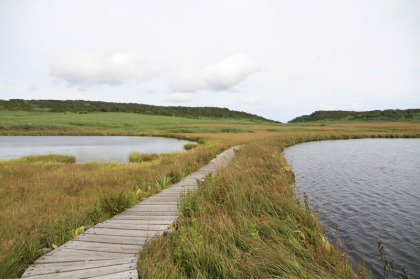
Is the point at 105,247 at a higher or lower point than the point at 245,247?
higher

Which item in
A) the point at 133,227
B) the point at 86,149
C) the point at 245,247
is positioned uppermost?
the point at 86,149

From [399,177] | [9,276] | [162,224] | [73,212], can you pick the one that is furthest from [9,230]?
[399,177]

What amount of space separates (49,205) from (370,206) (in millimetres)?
11368

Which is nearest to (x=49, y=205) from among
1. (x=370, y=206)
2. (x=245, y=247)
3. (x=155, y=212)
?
(x=155, y=212)

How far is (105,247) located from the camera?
4.32 meters

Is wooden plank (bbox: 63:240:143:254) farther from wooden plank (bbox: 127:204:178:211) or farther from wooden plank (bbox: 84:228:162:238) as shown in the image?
wooden plank (bbox: 127:204:178:211)

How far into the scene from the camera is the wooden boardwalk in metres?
3.54

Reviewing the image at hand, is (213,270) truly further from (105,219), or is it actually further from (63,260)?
(105,219)

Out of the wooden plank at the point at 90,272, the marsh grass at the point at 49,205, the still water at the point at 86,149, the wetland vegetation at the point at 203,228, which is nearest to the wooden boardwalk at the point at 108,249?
the wooden plank at the point at 90,272

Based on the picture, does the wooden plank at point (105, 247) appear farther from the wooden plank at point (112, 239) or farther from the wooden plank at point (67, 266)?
the wooden plank at point (67, 266)

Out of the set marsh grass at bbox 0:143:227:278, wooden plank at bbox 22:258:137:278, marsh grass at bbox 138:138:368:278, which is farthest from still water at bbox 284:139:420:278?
marsh grass at bbox 0:143:227:278

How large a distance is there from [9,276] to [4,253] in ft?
1.69

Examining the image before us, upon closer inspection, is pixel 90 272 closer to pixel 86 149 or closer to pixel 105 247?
pixel 105 247

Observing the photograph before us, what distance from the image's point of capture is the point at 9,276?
3553mm
